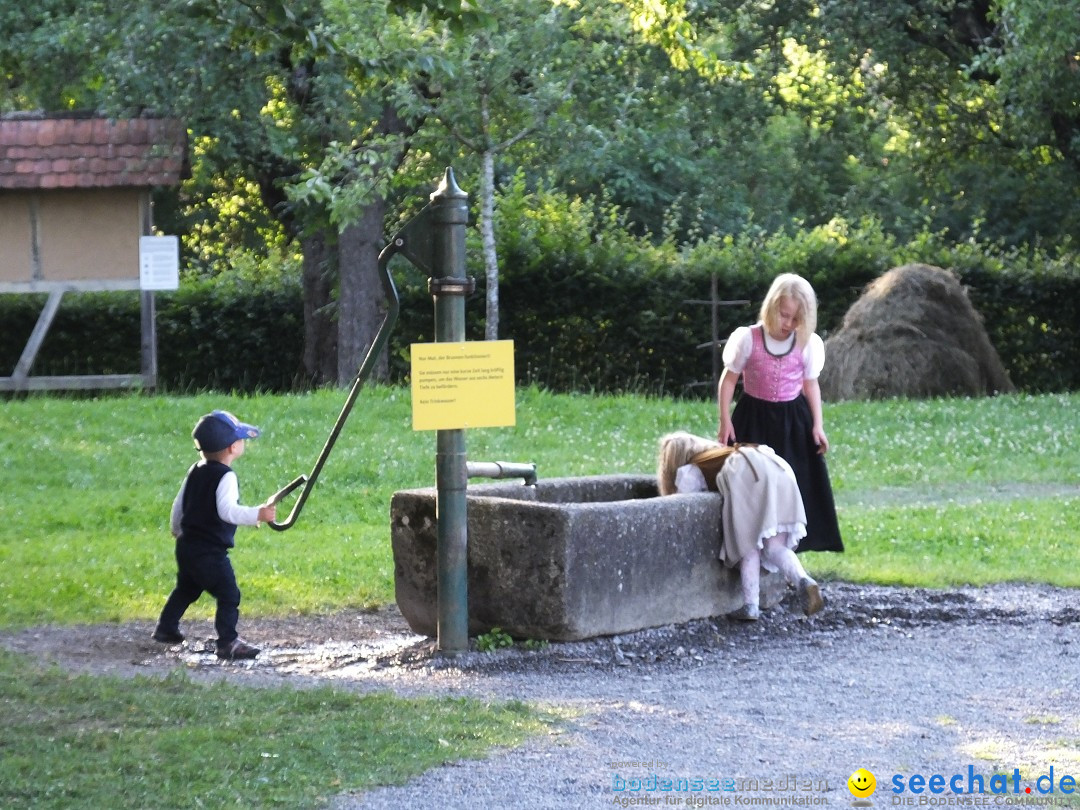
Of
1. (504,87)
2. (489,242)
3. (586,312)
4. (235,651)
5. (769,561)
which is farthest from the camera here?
(586,312)

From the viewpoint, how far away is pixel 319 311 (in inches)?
839

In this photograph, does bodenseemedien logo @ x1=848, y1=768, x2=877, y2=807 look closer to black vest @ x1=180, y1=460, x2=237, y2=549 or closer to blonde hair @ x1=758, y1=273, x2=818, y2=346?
blonde hair @ x1=758, y1=273, x2=818, y2=346

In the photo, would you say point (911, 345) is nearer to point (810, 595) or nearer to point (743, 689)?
point (810, 595)

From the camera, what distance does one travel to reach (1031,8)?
18.3m

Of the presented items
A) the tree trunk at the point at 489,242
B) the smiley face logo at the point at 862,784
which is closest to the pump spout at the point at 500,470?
the smiley face logo at the point at 862,784

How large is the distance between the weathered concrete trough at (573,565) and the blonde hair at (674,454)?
415 millimetres

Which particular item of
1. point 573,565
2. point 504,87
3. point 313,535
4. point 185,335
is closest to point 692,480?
point 573,565

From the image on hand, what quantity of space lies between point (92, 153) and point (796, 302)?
14045mm

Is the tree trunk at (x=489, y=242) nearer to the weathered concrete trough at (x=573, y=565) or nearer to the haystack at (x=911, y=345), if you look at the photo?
the haystack at (x=911, y=345)

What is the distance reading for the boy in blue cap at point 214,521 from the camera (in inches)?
284

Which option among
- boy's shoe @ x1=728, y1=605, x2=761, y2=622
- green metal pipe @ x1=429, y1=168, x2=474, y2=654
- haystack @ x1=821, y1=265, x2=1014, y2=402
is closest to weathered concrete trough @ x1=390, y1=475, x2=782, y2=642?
boy's shoe @ x1=728, y1=605, x2=761, y2=622

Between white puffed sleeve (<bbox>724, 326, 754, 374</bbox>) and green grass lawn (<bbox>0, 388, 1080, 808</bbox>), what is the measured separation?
5.27ft

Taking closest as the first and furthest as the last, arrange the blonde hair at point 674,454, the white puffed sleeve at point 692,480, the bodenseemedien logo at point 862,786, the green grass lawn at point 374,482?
the bodenseemedien logo at point 862,786
the white puffed sleeve at point 692,480
the blonde hair at point 674,454
the green grass lawn at point 374,482

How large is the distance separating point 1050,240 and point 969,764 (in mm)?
27813
